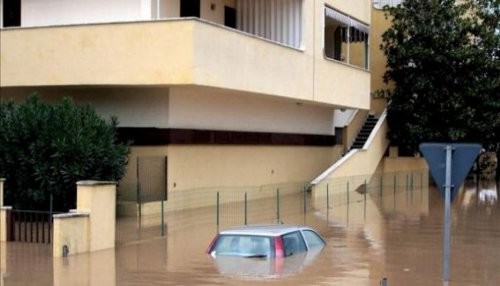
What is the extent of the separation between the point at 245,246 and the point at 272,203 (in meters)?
15.3

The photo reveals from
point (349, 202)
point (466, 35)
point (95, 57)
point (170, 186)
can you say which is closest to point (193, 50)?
point (95, 57)

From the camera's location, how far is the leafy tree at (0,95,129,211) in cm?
2188

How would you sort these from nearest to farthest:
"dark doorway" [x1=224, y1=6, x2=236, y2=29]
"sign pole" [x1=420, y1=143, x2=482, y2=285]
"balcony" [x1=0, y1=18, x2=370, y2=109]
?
"sign pole" [x1=420, y1=143, x2=482, y2=285], "balcony" [x1=0, y1=18, x2=370, y2=109], "dark doorway" [x1=224, y1=6, x2=236, y2=29]

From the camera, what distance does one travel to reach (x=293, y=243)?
49.9ft

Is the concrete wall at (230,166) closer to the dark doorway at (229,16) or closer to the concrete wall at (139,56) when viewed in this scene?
the concrete wall at (139,56)

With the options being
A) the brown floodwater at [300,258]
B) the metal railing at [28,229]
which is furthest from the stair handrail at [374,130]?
the metal railing at [28,229]

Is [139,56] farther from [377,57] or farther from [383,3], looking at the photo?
[383,3]

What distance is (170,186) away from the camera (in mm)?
26203

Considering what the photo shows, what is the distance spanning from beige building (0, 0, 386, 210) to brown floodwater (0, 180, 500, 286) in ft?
8.34

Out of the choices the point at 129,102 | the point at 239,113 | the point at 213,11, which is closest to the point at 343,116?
the point at 239,113

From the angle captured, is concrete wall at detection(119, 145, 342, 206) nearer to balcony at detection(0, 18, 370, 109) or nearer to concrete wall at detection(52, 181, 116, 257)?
balcony at detection(0, 18, 370, 109)

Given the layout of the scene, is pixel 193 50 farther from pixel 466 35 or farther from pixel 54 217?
pixel 466 35

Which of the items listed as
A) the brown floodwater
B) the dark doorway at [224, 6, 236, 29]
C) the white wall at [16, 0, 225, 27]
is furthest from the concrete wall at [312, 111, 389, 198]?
the white wall at [16, 0, 225, 27]

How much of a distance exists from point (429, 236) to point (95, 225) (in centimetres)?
892
